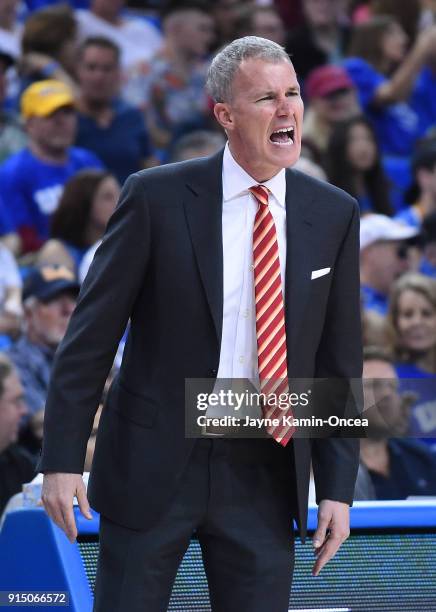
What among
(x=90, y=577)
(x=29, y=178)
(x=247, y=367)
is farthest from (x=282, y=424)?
(x=29, y=178)

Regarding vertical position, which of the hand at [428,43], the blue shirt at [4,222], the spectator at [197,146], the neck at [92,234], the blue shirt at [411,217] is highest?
the hand at [428,43]

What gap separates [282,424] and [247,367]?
128 millimetres

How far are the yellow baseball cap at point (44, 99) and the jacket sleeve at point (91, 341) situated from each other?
4.79 m

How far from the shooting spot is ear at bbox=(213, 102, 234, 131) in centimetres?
243

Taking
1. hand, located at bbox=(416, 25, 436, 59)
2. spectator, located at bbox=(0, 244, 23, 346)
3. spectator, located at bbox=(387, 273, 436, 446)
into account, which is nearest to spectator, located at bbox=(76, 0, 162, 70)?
hand, located at bbox=(416, 25, 436, 59)

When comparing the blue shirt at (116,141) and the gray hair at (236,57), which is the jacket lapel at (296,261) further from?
the blue shirt at (116,141)

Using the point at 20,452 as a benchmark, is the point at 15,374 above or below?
above

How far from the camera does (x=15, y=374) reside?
4.76 m

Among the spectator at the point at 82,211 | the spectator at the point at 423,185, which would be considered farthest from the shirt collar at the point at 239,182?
the spectator at the point at 423,185

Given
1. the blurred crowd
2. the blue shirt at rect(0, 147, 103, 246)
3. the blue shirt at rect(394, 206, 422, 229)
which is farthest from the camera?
the blue shirt at rect(394, 206, 422, 229)

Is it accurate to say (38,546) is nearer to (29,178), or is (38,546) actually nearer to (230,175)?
(230,175)

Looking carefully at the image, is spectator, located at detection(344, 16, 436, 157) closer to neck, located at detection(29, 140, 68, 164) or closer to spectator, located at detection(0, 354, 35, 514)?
neck, located at detection(29, 140, 68, 164)

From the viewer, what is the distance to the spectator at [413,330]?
5.85 m

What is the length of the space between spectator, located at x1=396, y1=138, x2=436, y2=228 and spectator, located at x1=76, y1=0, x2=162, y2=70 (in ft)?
7.30
